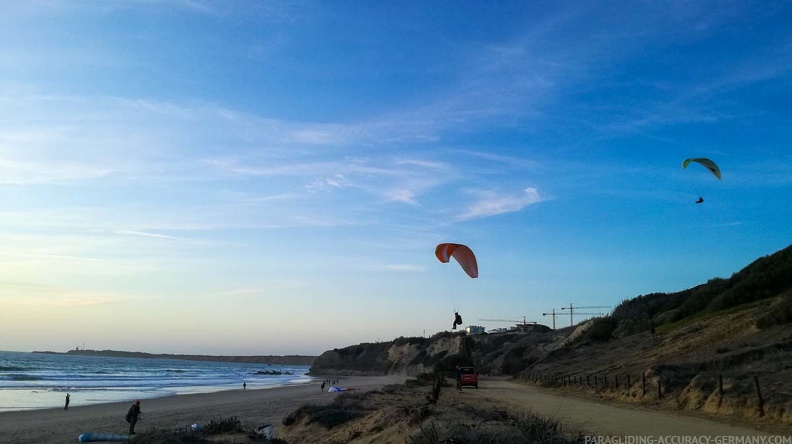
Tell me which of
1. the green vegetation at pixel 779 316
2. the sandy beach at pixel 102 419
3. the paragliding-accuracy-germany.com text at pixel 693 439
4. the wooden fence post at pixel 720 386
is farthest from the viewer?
the green vegetation at pixel 779 316

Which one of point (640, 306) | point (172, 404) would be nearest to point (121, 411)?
point (172, 404)

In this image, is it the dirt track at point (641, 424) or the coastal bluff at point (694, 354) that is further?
the coastal bluff at point (694, 354)

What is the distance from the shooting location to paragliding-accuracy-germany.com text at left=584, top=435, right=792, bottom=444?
10.3m

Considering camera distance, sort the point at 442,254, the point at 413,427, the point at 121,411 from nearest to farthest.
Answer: the point at 413,427 → the point at 442,254 → the point at 121,411

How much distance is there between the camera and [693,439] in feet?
35.0

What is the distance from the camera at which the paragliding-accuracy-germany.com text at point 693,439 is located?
33.7ft

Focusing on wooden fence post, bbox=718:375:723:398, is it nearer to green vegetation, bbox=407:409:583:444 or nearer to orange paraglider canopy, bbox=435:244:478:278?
orange paraglider canopy, bbox=435:244:478:278

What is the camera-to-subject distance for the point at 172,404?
35.0m

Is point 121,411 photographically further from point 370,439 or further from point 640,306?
point 640,306

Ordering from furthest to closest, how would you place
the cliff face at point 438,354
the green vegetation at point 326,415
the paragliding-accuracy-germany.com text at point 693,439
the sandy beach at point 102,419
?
the cliff face at point 438,354 < the sandy beach at point 102,419 < the green vegetation at point 326,415 < the paragliding-accuracy-germany.com text at point 693,439

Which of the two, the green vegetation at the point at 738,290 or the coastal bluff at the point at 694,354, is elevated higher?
the green vegetation at the point at 738,290

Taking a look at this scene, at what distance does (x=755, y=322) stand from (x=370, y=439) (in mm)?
23242

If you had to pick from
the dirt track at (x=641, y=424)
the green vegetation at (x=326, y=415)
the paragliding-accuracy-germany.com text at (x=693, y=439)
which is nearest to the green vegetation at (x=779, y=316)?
the dirt track at (x=641, y=424)

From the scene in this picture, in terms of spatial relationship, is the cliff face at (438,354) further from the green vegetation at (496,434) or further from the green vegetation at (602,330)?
the green vegetation at (496,434)
